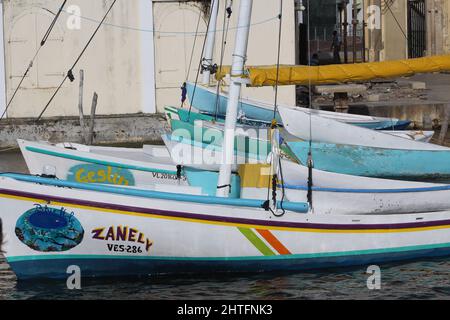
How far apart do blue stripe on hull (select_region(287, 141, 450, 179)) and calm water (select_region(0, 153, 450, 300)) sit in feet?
25.5

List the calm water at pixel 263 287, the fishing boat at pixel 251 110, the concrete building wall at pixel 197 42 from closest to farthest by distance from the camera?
the calm water at pixel 263 287
the fishing boat at pixel 251 110
the concrete building wall at pixel 197 42

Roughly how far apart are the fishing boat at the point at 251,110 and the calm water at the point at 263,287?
10.9m

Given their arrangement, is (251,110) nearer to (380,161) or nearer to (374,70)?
(380,161)

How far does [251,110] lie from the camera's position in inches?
1085

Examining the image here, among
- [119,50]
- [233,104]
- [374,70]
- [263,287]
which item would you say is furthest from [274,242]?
[119,50]

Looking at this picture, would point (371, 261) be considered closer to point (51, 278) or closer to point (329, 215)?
point (329, 215)

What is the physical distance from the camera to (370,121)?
89.4ft

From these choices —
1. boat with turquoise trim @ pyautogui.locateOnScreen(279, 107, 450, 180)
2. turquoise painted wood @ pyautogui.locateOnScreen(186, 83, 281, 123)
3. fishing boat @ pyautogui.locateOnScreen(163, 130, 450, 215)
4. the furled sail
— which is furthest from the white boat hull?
fishing boat @ pyautogui.locateOnScreen(163, 130, 450, 215)

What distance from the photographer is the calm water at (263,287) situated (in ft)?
47.4

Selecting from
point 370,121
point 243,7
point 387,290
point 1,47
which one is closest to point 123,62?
point 1,47

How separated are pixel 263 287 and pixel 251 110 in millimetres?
13097

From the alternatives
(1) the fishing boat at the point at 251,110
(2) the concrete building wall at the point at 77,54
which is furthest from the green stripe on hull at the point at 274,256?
(2) the concrete building wall at the point at 77,54

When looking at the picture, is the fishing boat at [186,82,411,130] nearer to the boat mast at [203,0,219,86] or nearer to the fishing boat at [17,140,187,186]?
the boat mast at [203,0,219,86]

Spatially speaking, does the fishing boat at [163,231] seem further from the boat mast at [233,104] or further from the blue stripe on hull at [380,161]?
the blue stripe on hull at [380,161]
